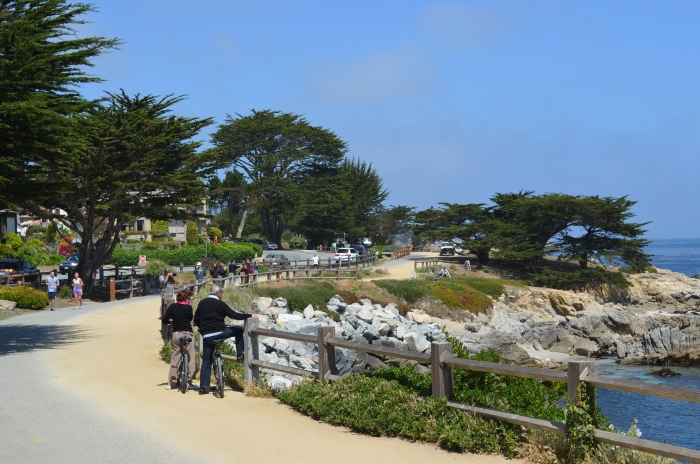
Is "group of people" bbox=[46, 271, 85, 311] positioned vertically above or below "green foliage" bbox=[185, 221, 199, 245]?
below

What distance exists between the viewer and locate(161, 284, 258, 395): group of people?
492 inches

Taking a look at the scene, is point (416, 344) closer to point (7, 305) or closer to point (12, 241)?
point (7, 305)

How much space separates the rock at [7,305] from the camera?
1202 inches

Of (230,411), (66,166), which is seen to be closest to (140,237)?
(66,166)

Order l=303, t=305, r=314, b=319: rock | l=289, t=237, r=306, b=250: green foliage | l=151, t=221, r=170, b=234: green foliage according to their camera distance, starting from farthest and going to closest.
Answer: l=289, t=237, r=306, b=250: green foliage, l=151, t=221, r=170, b=234: green foliage, l=303, t=305, r=314, b=319: rock

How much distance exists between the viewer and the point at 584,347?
4031 centimetres

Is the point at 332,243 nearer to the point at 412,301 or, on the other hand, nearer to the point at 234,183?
the point at 234,183

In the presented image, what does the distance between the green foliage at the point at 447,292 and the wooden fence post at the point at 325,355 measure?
3426cm

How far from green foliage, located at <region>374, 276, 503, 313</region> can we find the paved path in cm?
2962

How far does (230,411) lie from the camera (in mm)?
11219

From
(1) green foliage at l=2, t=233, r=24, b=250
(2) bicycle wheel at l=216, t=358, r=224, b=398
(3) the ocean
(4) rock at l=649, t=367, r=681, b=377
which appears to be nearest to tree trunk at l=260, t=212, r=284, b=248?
(1) green foliage at l=2, t=233, r=24, b=250

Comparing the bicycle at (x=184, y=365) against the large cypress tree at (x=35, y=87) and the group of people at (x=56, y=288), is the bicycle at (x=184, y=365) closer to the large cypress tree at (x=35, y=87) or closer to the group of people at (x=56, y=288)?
the large cypress tree at (x=35, y=87)

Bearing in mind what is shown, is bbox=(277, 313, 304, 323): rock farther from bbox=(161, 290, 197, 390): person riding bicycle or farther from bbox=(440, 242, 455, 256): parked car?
bbox=(440, 242, 455, 256): parked car

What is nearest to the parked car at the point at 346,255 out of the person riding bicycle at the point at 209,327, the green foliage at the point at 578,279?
the green foliage at the point at 578,279
